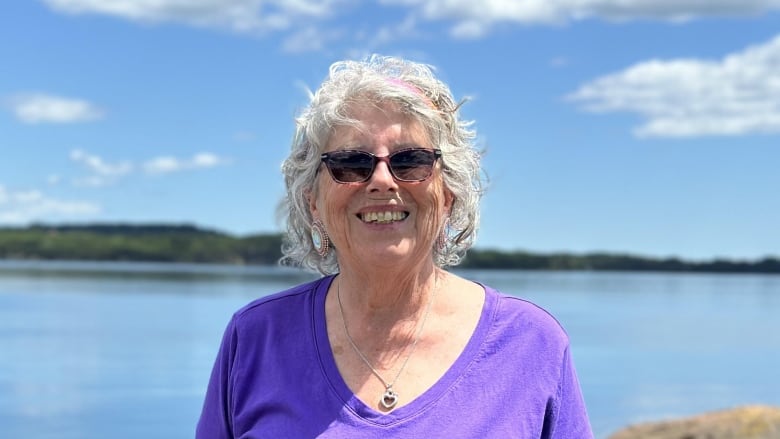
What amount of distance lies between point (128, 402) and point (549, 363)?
1910 cm

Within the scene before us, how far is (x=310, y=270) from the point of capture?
317 cm

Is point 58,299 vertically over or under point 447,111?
under

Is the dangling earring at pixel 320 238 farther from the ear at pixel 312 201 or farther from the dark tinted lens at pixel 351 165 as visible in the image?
the dark tinted lens at pixel 351 165

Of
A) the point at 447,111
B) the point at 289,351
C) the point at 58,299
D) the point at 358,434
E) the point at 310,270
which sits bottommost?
the point at 58,299

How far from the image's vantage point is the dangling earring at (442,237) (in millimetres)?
2906

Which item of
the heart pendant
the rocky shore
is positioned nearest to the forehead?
the heart pendant

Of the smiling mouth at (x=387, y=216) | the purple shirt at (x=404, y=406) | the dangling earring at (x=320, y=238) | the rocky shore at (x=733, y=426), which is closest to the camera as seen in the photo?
the purple shirt at (x=404, y=406)

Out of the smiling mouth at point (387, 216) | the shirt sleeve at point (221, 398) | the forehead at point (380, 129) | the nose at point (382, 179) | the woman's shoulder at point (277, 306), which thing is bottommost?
the shirt sleeve at point (221, 398)

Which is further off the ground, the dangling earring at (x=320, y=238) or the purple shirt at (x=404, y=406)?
the dangling earring at (x=320, y=238)

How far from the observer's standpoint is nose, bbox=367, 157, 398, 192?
8.76 ft

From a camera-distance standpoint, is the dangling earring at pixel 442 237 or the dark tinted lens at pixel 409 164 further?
the dangling earring at pixel 442 237

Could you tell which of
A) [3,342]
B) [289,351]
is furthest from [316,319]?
[3,342]

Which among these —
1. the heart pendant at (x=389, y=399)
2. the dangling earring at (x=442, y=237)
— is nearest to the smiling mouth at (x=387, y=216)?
the dangling earring at (x=442, y=237)

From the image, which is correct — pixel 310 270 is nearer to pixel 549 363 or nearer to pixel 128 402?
pixel 549 363
